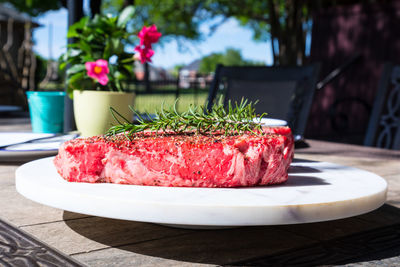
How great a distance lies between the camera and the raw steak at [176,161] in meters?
1.09

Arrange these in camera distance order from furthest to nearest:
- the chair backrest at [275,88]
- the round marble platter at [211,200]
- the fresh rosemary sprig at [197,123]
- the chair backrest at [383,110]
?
the chair backrest at [383,110] < the chair backrest at [275,88] < the fresh rosemary sprig at [197,123] < the round marble platter at [211,200]

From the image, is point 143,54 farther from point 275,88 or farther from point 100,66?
point 275,88

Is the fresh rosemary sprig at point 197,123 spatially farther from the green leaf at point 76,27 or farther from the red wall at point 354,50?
the red wall at point 354,50

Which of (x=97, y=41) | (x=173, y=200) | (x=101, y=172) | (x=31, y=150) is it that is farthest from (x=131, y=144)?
(x=97, y=41)

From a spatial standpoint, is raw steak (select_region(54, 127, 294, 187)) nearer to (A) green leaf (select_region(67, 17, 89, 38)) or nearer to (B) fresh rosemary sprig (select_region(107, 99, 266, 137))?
(B) fresh rosemary sprig (select_region(107, 99, 266, 137))

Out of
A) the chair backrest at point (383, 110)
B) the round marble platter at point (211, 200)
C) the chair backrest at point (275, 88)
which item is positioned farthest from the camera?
the chair backrest at point (383, 110)

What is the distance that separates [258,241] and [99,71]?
Answer: 1.39m

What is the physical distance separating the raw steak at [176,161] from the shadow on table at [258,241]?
0.48 ft

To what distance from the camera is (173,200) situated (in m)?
0.93

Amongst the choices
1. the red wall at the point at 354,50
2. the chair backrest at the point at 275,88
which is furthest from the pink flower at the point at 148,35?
the red wall at the point at 354,50

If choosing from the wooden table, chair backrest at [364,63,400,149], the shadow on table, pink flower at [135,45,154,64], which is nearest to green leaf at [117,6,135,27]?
pink flower at [135,45,154,64]

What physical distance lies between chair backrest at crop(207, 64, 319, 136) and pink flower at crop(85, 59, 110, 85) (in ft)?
4.78

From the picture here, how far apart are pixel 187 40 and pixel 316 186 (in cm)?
3087

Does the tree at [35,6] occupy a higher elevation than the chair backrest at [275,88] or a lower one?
higher
